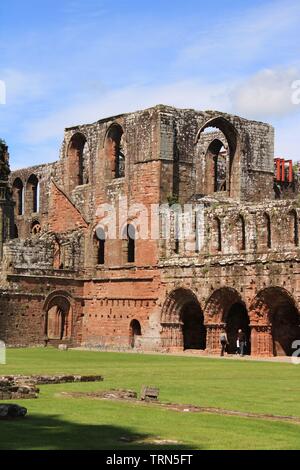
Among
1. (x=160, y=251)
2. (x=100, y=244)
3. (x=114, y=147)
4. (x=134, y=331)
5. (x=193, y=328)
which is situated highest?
(x=114, y=147)

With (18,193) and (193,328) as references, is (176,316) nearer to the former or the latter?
(193,328)

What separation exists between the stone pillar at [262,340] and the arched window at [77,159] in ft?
45.9

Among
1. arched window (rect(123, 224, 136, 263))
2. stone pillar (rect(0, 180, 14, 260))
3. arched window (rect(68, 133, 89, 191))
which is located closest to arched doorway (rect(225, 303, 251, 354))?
arched window (rect(123, 224, 136, 263))

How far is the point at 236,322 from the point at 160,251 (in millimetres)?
4207

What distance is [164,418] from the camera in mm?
13078

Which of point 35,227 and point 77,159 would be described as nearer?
point 77,159

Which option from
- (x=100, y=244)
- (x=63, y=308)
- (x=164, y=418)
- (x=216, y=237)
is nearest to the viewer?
(x=164, y=418)

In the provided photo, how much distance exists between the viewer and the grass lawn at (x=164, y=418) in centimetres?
1080

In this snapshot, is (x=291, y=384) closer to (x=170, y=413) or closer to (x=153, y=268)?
(x=170, y=413)

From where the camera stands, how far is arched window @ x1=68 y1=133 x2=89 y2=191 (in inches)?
1784

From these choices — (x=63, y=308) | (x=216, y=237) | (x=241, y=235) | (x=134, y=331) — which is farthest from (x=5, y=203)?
(x=241, y=235)

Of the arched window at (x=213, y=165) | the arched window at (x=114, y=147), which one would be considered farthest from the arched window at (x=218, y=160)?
the arched window at (x=114, y=147)

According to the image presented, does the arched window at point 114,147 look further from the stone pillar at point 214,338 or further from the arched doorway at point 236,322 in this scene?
the stone pillar at point 214,338

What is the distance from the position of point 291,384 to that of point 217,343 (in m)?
16.1
